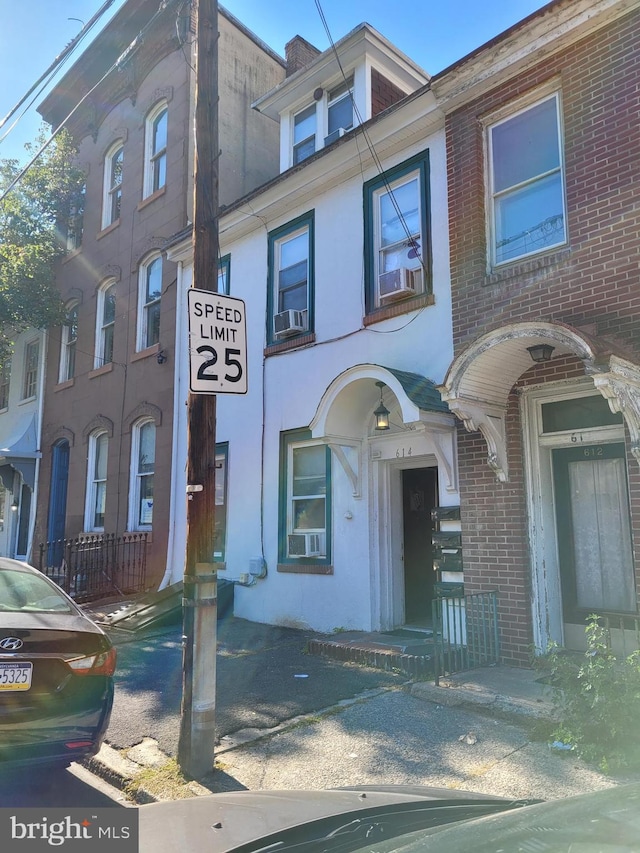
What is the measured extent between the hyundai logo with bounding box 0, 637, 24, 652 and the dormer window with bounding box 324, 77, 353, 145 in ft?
30.7

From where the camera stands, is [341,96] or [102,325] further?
[102,325]

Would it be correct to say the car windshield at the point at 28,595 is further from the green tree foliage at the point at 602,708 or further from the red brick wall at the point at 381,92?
the red brick wall at the point at 381,92

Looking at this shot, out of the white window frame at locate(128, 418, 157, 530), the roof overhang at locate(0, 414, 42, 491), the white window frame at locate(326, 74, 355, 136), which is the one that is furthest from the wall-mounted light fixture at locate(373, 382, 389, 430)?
the roof overhang at locate(0, 414, 42, 491)

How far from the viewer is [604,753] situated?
458 centimetres

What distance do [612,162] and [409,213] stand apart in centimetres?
296

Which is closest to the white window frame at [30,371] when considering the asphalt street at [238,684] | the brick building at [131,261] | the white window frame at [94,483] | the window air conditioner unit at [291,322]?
the brick building at [131,261]

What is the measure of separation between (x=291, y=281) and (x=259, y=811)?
9.36 m

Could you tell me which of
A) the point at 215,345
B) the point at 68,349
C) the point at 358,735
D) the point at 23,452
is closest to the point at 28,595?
the point at 215,345

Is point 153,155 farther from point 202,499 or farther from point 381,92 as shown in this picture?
point 202,499

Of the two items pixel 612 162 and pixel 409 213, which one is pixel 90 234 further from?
pixel 612 162

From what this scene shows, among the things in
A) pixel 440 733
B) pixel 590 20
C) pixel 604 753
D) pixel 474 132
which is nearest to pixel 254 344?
pixel 474 132

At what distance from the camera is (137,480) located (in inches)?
554

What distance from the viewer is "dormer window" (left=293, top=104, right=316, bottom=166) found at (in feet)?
38.9

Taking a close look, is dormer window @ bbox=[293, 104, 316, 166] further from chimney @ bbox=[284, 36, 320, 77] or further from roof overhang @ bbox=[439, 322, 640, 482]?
roof overhang @ bbox=[439, 322, 640, 482]
